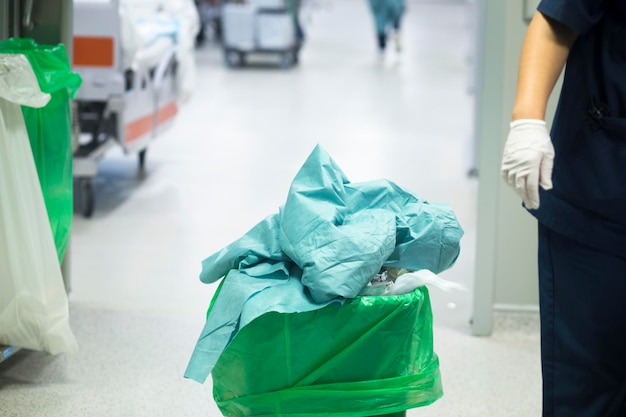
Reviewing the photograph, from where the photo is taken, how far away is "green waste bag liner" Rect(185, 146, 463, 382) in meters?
2.03

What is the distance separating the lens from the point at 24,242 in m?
2.75

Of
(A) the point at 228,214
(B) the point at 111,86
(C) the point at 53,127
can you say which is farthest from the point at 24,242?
(A) the point at 228,214

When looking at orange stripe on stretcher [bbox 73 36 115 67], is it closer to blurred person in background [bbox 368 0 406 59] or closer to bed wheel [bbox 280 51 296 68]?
bed wheel [bbox 280 51 296 68]

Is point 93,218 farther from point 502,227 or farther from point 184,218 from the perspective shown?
point 502,227

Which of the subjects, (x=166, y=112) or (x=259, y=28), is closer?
(x=166, y=112)

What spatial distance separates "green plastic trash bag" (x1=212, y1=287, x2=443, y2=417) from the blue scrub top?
0.38 m

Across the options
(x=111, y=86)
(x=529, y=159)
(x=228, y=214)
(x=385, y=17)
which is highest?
(x=385, y=17)

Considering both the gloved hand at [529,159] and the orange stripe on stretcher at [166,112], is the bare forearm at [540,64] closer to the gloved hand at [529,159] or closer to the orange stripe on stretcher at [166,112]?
the gloved hand at [529,159]

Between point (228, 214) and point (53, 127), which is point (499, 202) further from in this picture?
point (228, 214)

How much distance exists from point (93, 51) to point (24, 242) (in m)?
2.11

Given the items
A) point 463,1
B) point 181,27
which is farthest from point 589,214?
point 463,1

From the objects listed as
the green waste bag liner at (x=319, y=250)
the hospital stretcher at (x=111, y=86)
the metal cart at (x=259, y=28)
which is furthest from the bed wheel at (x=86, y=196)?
the metal cart at (x=259, y=28)

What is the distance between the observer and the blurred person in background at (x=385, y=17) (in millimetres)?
11414

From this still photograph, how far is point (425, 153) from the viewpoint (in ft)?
21.2
